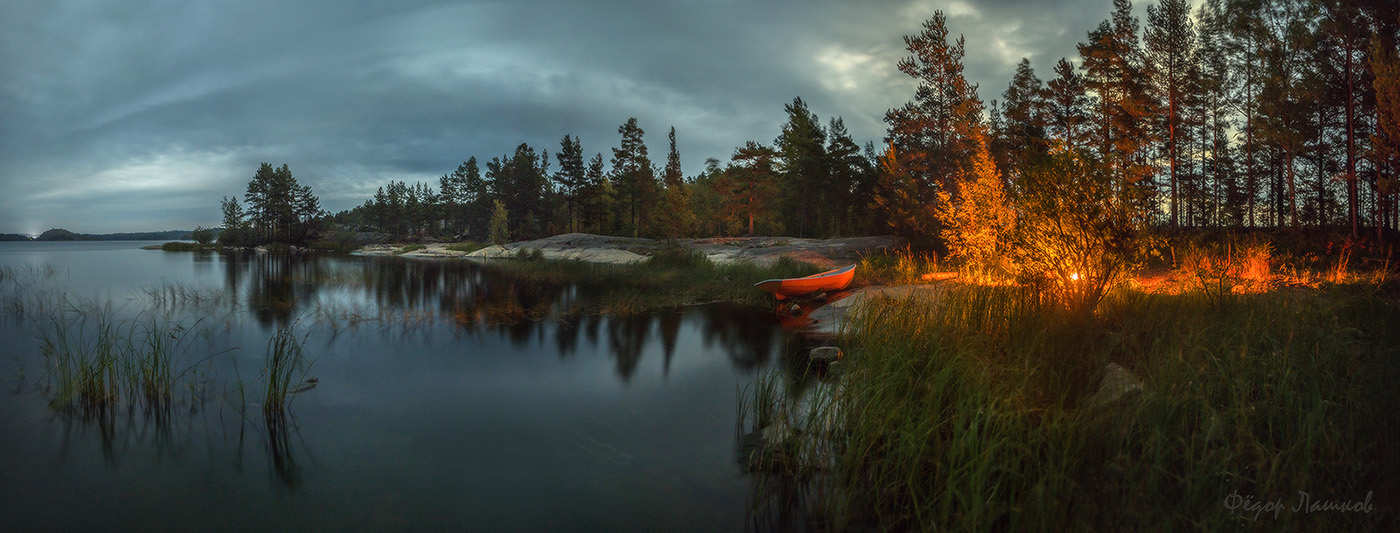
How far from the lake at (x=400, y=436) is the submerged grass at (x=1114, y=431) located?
3.76 feet

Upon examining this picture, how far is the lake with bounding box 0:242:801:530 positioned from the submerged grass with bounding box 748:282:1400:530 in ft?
3.76

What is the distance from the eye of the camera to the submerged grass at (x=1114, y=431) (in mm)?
2641

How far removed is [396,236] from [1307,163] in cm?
9083

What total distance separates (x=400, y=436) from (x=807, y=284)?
940cm

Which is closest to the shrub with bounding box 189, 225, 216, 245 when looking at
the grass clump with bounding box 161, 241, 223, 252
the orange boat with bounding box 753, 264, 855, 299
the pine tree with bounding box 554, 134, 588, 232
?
the grass clump with bounding box 161, 241, 223, 252

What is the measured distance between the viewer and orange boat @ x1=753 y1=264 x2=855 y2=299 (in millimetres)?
12586

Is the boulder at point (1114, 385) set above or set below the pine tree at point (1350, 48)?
below

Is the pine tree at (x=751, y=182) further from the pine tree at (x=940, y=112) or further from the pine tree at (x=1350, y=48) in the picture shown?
the pine tree at (x=1350, y=48)

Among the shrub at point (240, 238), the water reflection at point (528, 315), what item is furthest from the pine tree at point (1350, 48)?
the shrub at point (240, 238)

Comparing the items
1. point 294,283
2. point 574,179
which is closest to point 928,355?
point 294,283

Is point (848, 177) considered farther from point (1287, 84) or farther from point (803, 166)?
point (1287, 84)

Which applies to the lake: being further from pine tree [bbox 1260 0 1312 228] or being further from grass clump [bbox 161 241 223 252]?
grass clump [bbox 161 241 223 252]

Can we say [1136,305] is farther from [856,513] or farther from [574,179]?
[574,179]

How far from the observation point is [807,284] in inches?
497
